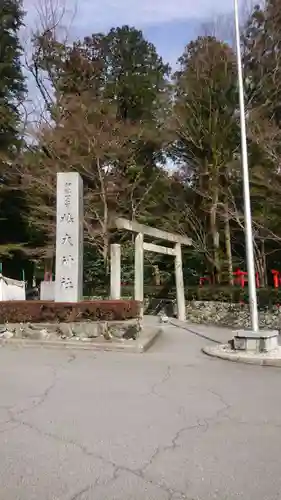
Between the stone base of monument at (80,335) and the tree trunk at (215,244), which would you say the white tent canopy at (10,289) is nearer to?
the stone base of monument at (80,335)

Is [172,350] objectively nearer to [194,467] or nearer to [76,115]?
[194,467]

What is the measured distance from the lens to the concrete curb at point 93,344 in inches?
437

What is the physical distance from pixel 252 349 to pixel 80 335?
13.9 ft

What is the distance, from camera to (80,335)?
484 inches

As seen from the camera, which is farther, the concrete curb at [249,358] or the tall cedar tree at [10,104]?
the tall cedar tree at [10,104]

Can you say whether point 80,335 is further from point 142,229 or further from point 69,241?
point 142,229

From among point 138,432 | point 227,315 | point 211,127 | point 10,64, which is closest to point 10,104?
point 10,64

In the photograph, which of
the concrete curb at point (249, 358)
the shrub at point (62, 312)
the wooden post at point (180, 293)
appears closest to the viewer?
the concrete curb at point (249, 358)

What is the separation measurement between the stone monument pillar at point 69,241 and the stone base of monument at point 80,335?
112 centimetres

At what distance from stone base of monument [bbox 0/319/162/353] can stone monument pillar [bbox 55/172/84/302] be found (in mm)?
1122

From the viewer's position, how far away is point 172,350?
11.3 metres

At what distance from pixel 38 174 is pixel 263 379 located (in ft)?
62.8

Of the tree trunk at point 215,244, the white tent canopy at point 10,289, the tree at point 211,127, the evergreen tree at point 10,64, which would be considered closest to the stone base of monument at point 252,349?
the white tent canopy at point 10,289

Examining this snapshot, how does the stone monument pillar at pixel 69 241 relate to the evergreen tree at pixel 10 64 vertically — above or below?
below
